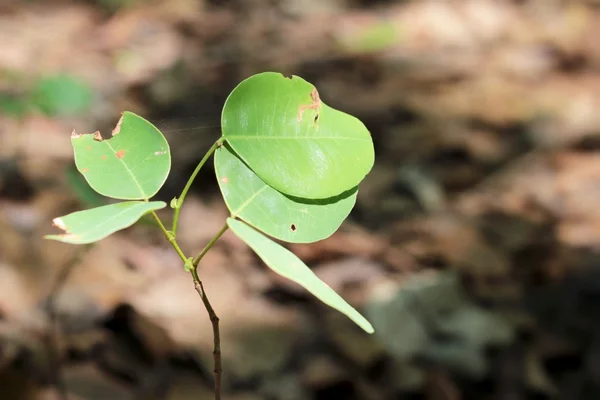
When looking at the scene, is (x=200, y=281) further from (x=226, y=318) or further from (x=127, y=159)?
(x=226, y=318)

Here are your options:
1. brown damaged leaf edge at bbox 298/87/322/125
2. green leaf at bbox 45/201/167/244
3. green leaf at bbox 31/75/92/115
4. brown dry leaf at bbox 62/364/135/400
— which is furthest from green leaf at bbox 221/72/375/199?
green leaf at bbox 31/75/92/115

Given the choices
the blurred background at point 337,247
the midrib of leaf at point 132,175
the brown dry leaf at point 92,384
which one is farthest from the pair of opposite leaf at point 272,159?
the brown dry leaf at point 92,384

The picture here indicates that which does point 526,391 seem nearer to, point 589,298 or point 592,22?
point 589,298

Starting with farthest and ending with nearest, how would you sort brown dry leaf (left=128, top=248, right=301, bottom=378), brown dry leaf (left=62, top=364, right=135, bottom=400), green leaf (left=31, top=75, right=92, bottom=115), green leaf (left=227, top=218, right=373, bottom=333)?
green leaf (left=31, top=75, right=92, bottom=115) < brown dry leaf (left=128, top=248, right=301, bottom=378) < brown dry leaf (left=62, top=364, right=135, bottom=400) < green leaf (left=227, top=218, right=373, bottom=333)

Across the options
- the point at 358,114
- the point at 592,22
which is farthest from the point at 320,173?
the point at 592,22

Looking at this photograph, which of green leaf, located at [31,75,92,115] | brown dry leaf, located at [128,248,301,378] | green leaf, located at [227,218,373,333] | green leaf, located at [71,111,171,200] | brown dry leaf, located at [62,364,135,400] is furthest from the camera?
green leaf, located at [31,75,92,115]

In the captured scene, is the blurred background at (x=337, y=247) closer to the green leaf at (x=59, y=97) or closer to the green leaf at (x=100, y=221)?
the green leaf at (x=59, y=97)

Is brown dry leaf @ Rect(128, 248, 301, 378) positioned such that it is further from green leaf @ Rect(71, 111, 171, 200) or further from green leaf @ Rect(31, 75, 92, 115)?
green leaf @ Rect(71, 111, 171, 200)
